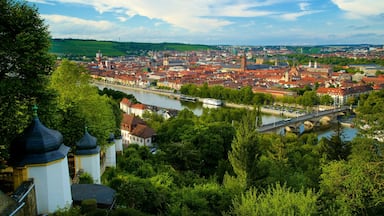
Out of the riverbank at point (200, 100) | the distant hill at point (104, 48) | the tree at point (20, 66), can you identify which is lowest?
the riverbank at point (200, 100)

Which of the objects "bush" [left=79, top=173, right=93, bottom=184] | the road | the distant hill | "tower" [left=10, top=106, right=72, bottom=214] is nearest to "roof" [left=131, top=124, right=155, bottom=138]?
the road

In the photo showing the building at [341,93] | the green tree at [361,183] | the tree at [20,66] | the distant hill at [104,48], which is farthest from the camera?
the distant hill at [104,48]

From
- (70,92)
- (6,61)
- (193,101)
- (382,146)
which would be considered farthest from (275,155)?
(193,101)

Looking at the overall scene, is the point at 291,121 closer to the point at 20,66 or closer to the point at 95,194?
the point at 95,194

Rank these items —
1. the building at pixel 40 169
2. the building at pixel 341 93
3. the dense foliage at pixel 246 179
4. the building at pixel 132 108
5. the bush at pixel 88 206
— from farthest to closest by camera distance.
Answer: the building at pixel 341 93, the building at pixel 132 108, the dense foliage at pixel 246 179, the bush at pixel 88 206, the building at pixel 40 169

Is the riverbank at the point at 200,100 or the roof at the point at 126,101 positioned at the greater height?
the roof at the point at 126,101

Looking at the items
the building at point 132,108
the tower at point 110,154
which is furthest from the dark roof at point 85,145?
the building at point 132,108

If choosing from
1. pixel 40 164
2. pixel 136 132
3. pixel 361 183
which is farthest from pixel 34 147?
pixel 136 132

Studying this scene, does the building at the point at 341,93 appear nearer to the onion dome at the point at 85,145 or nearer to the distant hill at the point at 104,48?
the onion dome at the point at 85,145

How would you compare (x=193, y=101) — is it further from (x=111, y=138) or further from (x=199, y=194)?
(x=199, y=194)
